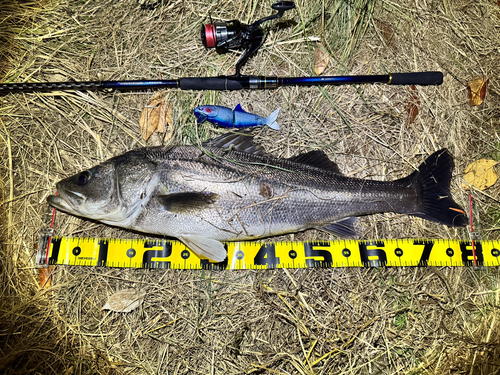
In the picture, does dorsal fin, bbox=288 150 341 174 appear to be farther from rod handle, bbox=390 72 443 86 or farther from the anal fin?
rod handle, bbox=390 72 443 86

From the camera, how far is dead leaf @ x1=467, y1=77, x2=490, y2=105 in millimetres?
3561

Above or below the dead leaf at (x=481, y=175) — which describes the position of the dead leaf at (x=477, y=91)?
above

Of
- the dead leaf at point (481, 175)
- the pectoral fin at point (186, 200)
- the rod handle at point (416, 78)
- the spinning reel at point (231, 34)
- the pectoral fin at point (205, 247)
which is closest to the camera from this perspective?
the pectoral fin at point (186, 200)

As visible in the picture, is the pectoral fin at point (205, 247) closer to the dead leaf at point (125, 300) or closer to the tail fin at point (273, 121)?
the dead leaf at point (125, 300)

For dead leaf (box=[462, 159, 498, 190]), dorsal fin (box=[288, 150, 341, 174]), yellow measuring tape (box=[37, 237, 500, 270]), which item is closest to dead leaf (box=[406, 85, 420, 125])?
dead leaf (box=[462, 159, 498, 190])

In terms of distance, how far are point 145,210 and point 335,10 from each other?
3.14 meters

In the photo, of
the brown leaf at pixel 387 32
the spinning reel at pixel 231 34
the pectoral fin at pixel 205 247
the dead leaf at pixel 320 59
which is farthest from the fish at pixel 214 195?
the brown leaf at pixel 387 32

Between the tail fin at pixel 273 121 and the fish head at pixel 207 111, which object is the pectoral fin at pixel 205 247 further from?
the tail fin at pixel 273 121

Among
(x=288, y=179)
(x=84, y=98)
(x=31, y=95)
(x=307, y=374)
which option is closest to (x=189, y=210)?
(x=288, y=179)

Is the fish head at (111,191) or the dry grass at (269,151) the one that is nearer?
the fish head at (111,191)

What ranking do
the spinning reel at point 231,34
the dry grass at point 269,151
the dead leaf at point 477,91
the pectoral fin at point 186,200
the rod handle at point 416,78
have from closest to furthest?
1. the pectoral fin at point 186,200
2. the spinning reel at point 231,34
3. the dry grass at point 269,151
4. the rod handle at point 416,78
5. the dead leaf at point 477,91

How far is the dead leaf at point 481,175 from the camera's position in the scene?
136 inches

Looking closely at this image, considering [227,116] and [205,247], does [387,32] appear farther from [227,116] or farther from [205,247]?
[205,247]

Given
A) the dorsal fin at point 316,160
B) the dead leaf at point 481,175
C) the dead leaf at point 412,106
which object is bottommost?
the dead leaf at point 481,175
